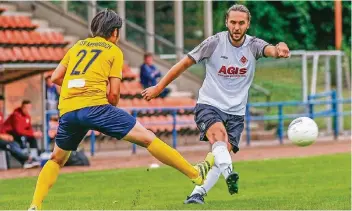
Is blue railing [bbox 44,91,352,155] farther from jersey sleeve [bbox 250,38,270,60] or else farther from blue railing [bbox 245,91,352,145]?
jersey sleeve [bbox 250,38,270,60]

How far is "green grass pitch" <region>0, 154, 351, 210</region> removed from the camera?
11672 millimetres

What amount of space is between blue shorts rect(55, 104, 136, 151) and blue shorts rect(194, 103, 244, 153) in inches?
44.8

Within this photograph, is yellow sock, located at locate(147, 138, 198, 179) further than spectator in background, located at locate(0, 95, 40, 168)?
No

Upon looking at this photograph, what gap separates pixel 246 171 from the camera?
17797 millimetres

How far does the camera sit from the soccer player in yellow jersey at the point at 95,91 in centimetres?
987

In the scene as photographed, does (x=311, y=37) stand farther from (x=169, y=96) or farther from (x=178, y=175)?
(x=178, y=175)

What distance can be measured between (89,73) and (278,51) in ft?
6.10

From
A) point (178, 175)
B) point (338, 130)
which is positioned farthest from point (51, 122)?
point (338, 130)

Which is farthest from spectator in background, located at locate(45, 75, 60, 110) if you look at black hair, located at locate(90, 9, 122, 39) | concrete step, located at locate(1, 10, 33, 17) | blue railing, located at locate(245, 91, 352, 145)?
black hair, located at locate(90, 9, 122, 39)

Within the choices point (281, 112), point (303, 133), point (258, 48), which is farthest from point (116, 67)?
point (281, 112)

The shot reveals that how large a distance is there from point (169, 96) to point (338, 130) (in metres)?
4.56

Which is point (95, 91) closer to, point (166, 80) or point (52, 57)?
point (166, 80)

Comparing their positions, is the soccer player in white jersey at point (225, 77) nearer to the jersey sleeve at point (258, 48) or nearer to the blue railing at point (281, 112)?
the jersey sleeve at point (258, 48)

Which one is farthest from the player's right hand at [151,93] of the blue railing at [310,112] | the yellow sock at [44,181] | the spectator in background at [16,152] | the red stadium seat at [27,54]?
the blue railing at [310,112]
